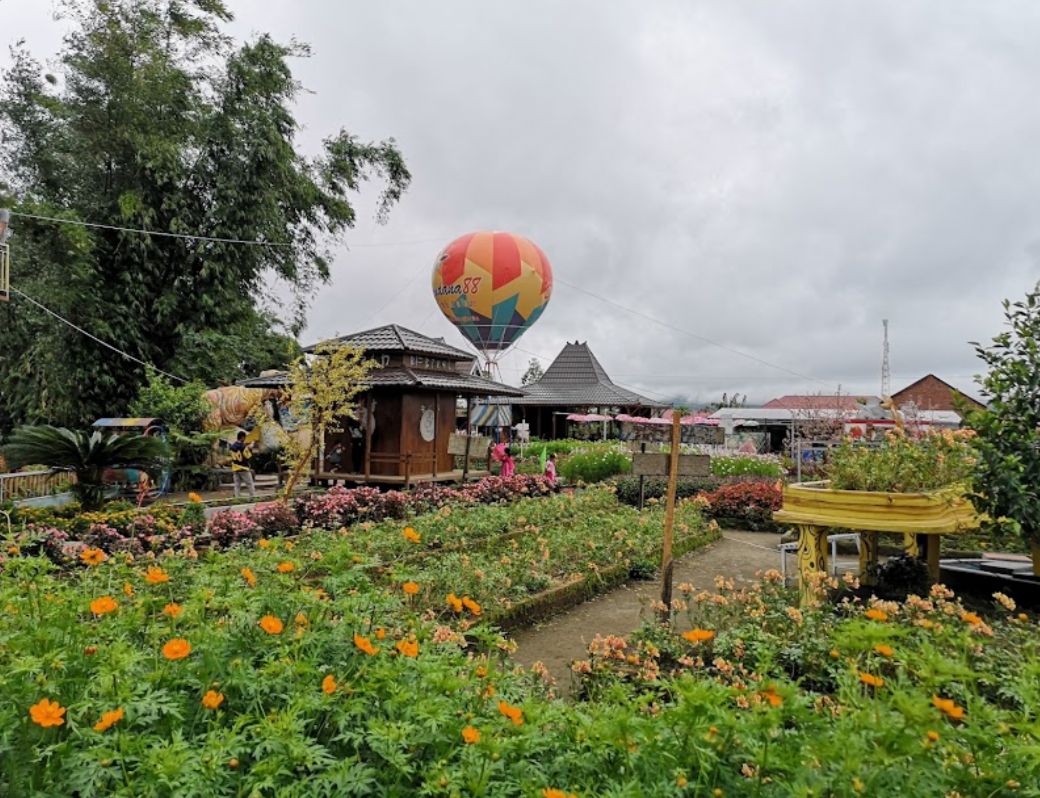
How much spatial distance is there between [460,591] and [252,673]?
3860 millimetres

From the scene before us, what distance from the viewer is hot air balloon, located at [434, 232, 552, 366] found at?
2742cm

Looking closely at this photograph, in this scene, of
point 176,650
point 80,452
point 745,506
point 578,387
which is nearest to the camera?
point 176,650

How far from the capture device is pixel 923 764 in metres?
1.59

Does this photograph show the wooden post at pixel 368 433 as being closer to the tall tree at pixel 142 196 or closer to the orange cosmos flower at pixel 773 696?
the tall tree at pixel 142 196

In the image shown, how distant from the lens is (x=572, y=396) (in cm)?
3709

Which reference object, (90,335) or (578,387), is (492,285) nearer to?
(578,387)

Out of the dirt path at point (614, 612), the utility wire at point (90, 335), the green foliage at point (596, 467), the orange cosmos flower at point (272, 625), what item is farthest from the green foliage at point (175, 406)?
the orange cosmos flower at point (272, 625)

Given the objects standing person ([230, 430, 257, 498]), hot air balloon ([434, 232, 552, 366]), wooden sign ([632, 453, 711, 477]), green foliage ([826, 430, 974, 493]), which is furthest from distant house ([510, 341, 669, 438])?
green foliage ([826, 430, 974, 493])

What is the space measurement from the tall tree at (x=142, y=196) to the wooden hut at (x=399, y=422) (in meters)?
5.90

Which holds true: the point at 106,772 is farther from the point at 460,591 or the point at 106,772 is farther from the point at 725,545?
the point at 725,545

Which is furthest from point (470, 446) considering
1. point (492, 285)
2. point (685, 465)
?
point (492, 285)

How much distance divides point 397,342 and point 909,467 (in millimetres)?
12260

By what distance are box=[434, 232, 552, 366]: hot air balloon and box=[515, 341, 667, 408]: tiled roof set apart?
23.7ft

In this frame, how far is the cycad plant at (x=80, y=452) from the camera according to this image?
9594 millimetres
